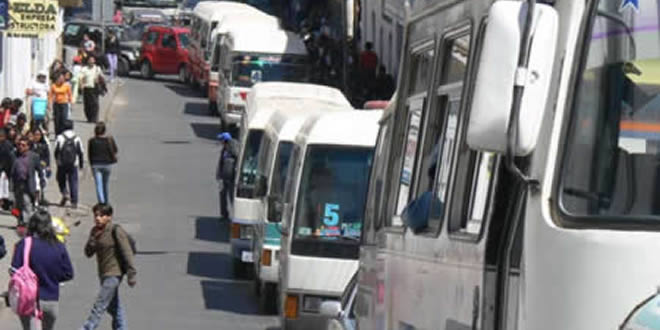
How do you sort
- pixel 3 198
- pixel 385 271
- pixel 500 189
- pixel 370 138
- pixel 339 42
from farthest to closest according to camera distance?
pixel 339 42, pixel 3 198, pixel 370 138, pixel 385 271, pixel 500 189

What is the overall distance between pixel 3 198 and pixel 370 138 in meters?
12.2

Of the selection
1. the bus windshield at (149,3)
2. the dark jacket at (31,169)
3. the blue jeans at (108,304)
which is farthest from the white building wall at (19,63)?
the bus windshield at (149,3)

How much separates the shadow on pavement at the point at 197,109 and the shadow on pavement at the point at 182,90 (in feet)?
9.52

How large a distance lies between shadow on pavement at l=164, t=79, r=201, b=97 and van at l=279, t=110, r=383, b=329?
129 feet

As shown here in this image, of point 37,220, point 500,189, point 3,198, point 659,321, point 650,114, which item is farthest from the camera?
point 3,198

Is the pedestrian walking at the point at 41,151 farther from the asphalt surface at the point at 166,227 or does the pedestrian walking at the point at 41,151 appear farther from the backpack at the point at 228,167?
the backpack at the point at 228,167

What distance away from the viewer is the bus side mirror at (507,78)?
18.1ft

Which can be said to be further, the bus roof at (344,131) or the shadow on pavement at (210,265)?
the shadow on pavement at (210,265)

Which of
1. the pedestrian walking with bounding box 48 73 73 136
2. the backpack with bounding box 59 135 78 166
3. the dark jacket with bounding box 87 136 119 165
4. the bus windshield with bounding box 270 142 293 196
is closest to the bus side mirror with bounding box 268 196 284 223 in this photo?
→ the bus windshield with bounding box 270 142 293 196

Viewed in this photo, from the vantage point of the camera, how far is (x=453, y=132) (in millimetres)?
7238

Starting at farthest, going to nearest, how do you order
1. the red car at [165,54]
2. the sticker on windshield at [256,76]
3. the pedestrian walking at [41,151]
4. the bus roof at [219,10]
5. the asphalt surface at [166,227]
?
the red car at [165,54] → the bus roof at [219,10] → the sticker on windshield at [256,76] → the pedestrian walking at [41,151] → the asphalt surface at [166,227]

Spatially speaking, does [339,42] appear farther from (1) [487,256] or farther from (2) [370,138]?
(1) [487,256]

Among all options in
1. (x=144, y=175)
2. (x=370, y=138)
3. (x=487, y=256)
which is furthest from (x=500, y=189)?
(x=144, y=175)

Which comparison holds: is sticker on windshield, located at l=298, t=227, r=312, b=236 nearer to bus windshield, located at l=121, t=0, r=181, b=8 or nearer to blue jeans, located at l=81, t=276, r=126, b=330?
blue jeans, located at l=81, t=276, r=126, b=330
